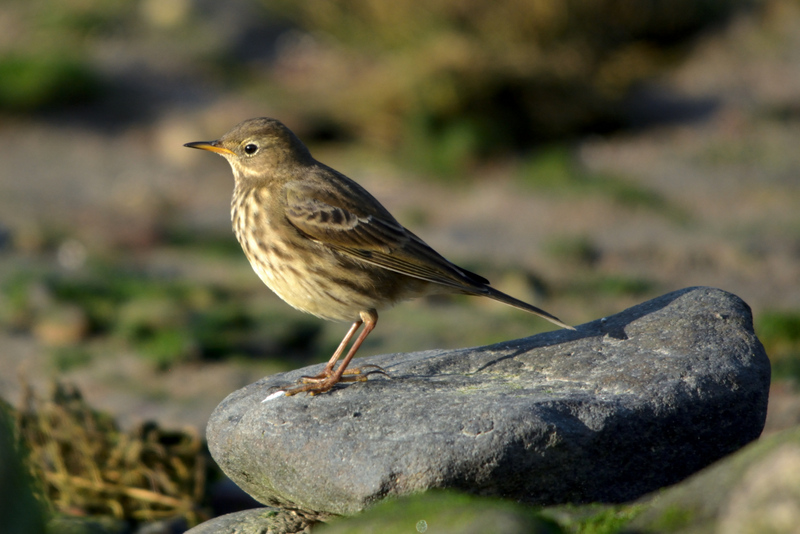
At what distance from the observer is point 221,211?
55.3 feet

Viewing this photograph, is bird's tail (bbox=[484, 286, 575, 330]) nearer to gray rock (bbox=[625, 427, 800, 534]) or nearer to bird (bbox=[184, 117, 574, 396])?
bird (bbox=[184, 117, 574, 396])

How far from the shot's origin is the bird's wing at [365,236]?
257 inches

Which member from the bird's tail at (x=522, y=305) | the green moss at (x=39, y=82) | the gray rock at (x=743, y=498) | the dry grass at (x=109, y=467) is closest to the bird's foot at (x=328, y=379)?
the bird's tail at (x=522, y=305)

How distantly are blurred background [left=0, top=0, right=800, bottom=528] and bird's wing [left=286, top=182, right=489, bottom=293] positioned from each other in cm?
278

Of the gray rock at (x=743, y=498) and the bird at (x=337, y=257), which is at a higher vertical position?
the bird at (x=337, y=257)

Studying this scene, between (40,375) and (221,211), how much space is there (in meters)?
6.75

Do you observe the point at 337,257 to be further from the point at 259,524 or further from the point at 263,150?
the point at 259,524

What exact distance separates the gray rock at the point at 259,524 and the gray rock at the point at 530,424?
3.7 inches

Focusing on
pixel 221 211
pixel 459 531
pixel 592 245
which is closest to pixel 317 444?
pixel 459 531

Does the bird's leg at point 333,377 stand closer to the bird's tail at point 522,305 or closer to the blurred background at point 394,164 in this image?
the bird's tail at point 522,305

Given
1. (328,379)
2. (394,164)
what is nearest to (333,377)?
(328,379)

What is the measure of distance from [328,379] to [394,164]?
42.0ft

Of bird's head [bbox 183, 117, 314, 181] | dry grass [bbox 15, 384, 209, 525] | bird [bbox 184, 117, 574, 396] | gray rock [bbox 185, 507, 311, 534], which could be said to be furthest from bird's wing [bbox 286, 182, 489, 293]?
dry grass [bbox 15, 384, 209, 525]

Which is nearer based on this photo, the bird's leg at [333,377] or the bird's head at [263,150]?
the bird's leg at [333,377]
